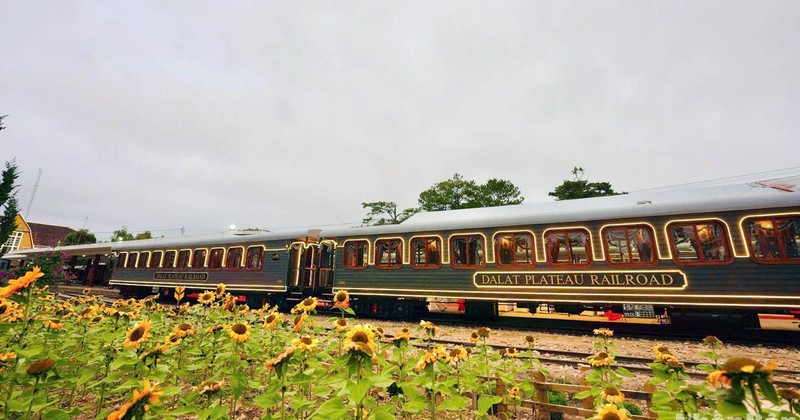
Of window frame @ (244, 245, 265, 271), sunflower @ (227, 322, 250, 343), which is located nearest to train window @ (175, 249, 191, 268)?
window frame @ (244, 245, 265, 271)

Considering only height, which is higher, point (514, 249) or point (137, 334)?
point (514, 249)

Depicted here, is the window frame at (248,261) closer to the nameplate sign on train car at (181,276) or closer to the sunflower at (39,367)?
the nameplate sign on train car at (181,276)

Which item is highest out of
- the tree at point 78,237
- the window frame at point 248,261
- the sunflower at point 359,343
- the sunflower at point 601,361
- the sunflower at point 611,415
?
the tree at point 78,237

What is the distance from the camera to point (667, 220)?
913 cm

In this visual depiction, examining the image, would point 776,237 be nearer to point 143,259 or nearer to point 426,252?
point 426,252

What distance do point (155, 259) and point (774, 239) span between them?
84.2 ft

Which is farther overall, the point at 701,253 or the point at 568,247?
the point at 568,247

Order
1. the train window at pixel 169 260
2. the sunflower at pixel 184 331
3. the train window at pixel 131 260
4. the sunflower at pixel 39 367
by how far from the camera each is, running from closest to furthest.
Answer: the sunflower at pixel 39 367
the sunflower at pixel 184 331
the train window at pixel 169 260
the train window at pixel 131 260

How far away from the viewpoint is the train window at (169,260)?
A: 60.1 feet

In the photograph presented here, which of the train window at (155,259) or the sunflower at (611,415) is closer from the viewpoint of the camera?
the sunflower at (611,415)

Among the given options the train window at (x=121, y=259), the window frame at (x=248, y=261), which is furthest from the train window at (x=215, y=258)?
the train window at (x=121, y=259)

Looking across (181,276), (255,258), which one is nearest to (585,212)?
(255,258)

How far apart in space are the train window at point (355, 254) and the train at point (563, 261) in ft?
0.15

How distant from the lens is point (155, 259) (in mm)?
19141
